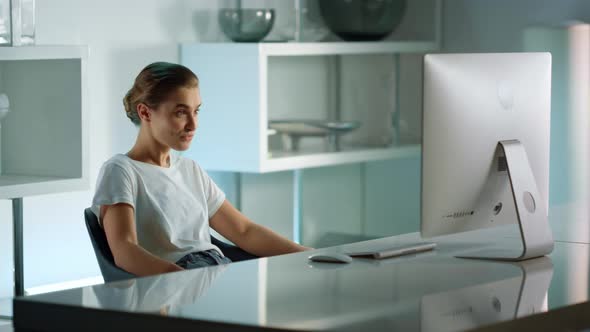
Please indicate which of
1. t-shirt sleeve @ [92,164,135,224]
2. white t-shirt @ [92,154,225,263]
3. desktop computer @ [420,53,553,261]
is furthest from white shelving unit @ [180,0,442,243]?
desktop computer @ [420,53,553,261]

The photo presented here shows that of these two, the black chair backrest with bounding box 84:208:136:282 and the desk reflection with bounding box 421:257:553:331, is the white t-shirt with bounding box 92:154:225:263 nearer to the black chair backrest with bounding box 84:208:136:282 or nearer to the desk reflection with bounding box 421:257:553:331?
the black chair backrest with bounding box 84:208:136:282

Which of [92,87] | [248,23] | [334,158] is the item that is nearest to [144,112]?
[92,87]

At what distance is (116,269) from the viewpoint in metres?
2.72

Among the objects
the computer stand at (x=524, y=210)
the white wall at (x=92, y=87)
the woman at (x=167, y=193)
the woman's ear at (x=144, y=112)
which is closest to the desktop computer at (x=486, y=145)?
the computer stand at (x=524, y=210)

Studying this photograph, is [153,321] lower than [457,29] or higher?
lower

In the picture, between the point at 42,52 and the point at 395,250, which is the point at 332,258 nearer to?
the point at 395,250

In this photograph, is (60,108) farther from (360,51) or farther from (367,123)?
(367,123)

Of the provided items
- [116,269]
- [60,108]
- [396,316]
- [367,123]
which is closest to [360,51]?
[367,123]

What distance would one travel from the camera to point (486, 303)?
194 cm

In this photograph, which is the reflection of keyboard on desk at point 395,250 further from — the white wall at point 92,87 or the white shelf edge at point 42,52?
the white wall at point 92,87

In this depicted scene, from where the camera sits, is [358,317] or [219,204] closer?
[358,317]

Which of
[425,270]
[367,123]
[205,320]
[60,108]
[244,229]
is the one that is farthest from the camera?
[367,123]

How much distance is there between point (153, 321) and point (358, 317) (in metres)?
0.33

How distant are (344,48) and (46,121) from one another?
61.8 inches
